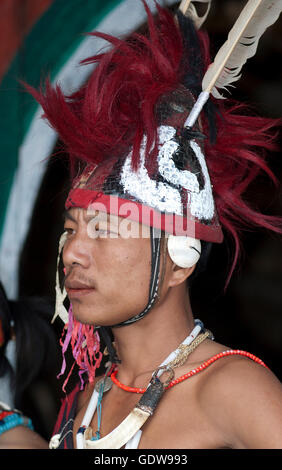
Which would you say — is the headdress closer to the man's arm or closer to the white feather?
the white feather

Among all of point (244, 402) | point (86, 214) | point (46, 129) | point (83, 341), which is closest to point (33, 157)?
point (46, 129)

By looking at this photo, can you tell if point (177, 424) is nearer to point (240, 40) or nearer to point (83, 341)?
point (83, 341)

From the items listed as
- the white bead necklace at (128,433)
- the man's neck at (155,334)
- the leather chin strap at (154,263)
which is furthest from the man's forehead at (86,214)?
the white bead necklace at (128,433)

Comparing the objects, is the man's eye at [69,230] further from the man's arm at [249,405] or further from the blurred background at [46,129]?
the blurred background at [46,129]

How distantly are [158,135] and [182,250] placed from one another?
1.12 feet

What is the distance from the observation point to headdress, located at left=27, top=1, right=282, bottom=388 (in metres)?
1.63

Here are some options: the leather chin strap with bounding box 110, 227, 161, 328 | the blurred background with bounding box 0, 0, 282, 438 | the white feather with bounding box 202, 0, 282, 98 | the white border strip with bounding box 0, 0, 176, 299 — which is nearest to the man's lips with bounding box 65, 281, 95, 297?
the leather chin strap with bounding box 110, 227, 161, 328

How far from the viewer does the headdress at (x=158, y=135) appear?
1633mm

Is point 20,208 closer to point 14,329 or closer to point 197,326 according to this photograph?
point 14,329

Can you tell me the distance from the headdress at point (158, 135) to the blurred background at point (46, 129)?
3.10ft

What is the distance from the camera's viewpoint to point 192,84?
1811 mm
